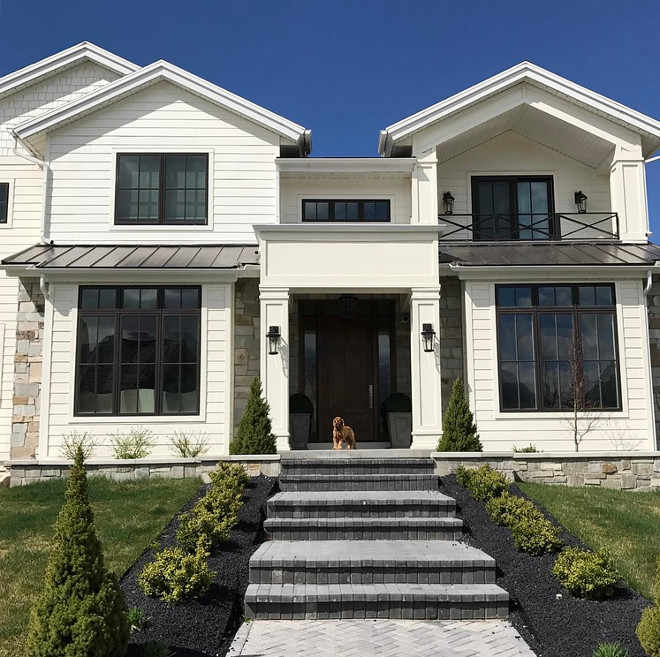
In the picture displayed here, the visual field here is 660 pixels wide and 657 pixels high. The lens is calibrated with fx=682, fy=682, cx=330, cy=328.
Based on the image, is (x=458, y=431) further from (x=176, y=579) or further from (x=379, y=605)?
(x=176, y=579)

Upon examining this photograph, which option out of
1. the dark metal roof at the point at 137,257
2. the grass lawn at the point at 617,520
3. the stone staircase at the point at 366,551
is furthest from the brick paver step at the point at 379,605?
the dark metal roof at the point at 137,257

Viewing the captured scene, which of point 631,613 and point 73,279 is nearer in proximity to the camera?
point 631,613

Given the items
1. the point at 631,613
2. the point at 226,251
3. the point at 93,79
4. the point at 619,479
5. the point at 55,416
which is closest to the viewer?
the point at 631,613

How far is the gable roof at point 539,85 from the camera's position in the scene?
532 inches

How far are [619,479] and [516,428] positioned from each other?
6.39 ft

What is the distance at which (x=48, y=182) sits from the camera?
44.3 ft

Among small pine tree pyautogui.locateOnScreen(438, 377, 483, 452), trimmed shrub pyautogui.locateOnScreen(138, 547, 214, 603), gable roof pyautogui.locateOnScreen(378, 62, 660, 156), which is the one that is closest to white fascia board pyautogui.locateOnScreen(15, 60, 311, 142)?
gable roof pyautogui.locateOnScreen(378, 62, 660, 156)

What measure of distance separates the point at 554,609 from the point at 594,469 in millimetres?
5436

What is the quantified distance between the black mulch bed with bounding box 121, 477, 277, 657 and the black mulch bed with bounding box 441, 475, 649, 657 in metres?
2.57

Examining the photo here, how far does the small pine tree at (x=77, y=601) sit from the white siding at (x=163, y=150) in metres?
9.51

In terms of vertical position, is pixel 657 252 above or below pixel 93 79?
below

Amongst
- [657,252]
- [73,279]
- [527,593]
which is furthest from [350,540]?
[657,252]

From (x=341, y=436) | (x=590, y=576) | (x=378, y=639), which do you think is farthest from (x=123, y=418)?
(x=590, y=576)

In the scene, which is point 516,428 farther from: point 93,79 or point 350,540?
point 93,79
